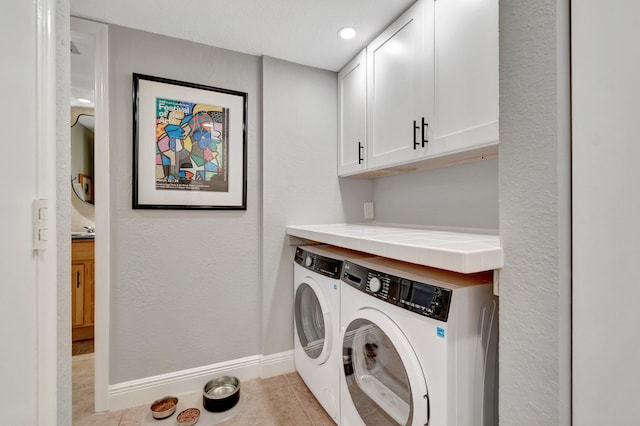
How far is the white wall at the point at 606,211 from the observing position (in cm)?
60

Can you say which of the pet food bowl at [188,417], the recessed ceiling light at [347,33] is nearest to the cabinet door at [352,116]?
the recessed ceiling light at [347,33]

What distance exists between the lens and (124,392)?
1.75 meters

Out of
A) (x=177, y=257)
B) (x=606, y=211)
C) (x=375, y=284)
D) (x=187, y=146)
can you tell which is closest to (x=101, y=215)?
(x=177, y=257)

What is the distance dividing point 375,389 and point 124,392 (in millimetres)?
1549

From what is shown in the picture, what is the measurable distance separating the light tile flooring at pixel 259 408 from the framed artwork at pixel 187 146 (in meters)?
1.24

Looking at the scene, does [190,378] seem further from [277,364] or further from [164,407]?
[277,364]

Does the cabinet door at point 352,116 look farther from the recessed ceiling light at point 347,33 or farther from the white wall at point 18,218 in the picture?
the white wall at point 18,218

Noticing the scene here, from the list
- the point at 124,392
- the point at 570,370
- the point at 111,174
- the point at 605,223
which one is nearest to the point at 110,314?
the point at 124,392

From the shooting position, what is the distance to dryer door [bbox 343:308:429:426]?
99cm

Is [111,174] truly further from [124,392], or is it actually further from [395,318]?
[395,318]

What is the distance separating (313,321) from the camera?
6.27 feet

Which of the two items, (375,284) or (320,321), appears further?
(320,321)

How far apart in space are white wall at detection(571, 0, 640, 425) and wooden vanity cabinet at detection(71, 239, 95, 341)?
129 inches

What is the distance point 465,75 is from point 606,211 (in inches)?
35.1
